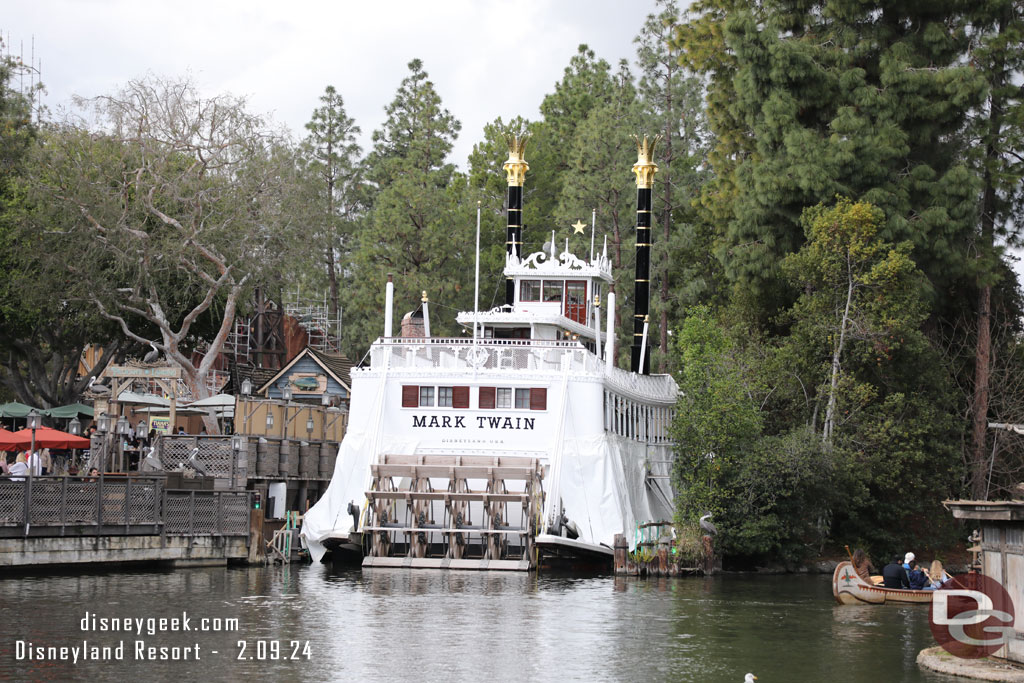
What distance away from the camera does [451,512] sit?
115ft

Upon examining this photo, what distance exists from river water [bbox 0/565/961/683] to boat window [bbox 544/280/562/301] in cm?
1449

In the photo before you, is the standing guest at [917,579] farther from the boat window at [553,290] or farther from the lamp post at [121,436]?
the lamp post at [121,436]

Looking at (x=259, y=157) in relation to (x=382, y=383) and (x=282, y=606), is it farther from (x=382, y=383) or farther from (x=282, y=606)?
(x=282, y=606)

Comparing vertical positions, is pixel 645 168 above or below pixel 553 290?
above

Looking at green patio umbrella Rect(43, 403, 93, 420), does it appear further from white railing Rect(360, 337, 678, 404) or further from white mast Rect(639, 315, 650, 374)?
white mast Rect(639, 315, 650, 374)

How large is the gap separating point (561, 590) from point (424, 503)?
6771 mm

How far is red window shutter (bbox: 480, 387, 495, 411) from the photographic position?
123 ft

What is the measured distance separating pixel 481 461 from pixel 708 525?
6.15 meters

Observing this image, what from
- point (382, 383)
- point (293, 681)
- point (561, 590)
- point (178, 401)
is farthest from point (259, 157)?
point (293, 681)

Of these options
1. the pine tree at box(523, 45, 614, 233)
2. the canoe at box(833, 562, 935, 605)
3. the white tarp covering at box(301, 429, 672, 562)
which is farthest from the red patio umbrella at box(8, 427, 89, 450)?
the pine tree at box(523, 45, 614, 233)

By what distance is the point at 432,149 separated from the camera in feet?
230

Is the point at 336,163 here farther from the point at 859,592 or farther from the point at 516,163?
the point at 859,592

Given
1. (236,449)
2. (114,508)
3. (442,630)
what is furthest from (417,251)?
(442,630)

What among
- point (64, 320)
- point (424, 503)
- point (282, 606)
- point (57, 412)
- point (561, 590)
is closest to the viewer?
point (282, 606)
